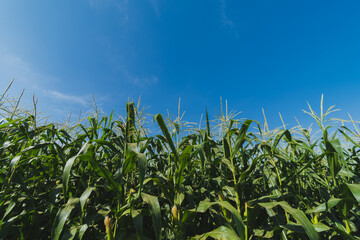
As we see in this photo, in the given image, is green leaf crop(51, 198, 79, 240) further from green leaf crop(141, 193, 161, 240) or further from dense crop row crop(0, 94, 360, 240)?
green leaf crop(141, 193, 161, 240)

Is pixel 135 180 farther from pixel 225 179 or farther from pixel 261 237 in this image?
pixel 261 237

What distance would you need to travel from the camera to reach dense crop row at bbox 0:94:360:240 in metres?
1.09

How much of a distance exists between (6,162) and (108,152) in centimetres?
103

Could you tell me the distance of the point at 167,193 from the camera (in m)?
1.34

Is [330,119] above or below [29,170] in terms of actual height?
above

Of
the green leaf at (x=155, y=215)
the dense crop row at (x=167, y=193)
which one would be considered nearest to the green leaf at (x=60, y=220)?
the dense crop row at (x=167, y=193)

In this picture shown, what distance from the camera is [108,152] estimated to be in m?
1.94

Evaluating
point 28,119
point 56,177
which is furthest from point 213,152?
point 28,119

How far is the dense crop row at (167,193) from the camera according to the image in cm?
109

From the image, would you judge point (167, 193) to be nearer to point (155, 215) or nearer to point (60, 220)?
point (155, 215)

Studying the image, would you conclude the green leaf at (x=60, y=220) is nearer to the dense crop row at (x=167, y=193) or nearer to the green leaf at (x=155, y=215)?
the dense crop row at (x=167, y=193)

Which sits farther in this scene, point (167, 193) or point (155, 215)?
point (167, 193)

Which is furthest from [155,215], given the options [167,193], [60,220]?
[60,220]

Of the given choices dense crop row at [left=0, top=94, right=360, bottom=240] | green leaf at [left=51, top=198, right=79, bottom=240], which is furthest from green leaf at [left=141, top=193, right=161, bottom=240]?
green leaf at [left=51, top=198, right=79, bottom=240]
